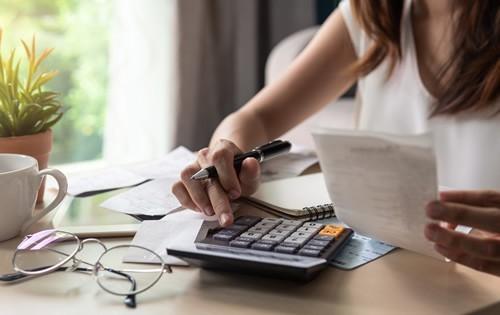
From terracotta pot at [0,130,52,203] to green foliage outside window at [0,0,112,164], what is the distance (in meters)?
1.10

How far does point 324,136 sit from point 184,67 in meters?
1.60

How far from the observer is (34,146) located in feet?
2.80

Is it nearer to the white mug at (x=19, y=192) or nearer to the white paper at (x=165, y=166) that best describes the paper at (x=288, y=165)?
the white paper at (x=165, y=166)

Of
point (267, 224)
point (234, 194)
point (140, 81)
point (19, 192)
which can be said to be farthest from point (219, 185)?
point (140, 81)

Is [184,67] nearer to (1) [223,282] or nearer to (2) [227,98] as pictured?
(2) [227,98]

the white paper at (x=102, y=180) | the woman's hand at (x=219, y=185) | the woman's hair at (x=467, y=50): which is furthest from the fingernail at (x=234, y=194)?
the woman's hair at (x=467, y=50)

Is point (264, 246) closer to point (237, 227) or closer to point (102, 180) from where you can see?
point (237, 227)

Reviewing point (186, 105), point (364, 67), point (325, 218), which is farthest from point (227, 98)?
point (325, 218)

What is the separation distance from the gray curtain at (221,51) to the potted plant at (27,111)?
1.27m

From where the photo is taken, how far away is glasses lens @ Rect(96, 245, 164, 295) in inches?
23.8

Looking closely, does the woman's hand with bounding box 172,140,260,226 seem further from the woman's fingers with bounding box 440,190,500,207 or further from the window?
the window

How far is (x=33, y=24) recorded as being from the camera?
1959 mm

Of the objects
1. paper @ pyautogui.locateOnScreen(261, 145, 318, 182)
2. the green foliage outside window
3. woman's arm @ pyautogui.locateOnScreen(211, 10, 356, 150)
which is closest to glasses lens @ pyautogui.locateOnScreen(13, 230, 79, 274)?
paper @ pyautogui.locateOnScreen(261, 145, 318, 182)

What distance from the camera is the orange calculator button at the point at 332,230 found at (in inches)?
26.1
